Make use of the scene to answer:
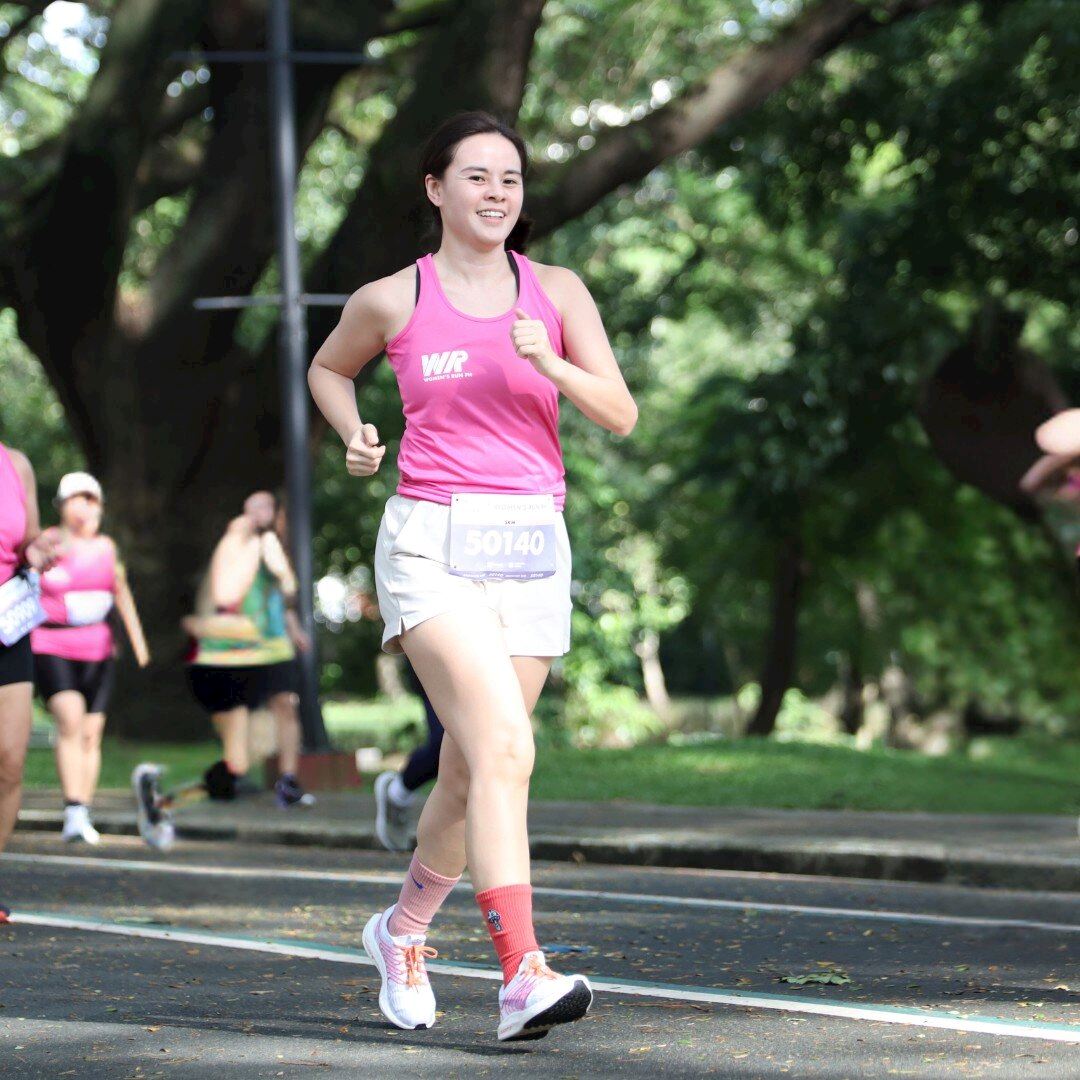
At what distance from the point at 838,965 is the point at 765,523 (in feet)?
62.9

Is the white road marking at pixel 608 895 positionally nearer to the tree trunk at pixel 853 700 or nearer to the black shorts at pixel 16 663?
the black shorts at pixel 16 663

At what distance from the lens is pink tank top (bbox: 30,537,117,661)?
437 inches

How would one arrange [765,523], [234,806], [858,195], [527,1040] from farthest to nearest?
1. [765,523]
2. [858,195]
3. [234,806]
4. [527,1040]

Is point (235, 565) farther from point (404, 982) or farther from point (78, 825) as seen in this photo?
point (404, 982)

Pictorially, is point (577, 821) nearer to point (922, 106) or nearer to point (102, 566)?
point (102, 566)

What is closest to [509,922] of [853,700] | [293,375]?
[293,375]

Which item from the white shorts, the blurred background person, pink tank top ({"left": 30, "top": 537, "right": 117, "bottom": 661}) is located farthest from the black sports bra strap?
pink tank top ({"left": 30, "top": 537, "right": 117, "bottom": 661})

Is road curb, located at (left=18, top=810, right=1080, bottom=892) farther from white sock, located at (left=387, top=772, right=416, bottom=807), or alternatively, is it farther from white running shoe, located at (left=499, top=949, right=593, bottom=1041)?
white running shoe, located at (left=499, top=949, right=593, bottom=1041)

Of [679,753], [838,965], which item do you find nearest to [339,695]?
[679,753]

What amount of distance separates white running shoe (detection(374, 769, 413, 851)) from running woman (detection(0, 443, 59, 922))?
3080 millimetres

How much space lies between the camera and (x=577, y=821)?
11766mm

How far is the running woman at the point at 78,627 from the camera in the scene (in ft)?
36.5

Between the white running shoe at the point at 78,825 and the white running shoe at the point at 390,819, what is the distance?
1749mm

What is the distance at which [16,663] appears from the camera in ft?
24.7
